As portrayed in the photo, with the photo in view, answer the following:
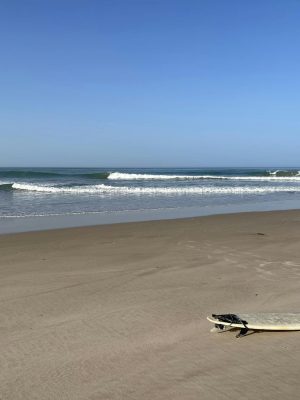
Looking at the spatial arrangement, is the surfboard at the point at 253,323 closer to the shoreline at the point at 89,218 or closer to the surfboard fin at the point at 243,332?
the surfboard fin at the point at 243,332

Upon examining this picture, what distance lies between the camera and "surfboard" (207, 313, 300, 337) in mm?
3928

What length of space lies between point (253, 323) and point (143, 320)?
1.06 meters

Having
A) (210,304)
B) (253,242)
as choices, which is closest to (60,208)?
(253,242)

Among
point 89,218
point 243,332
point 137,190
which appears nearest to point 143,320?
point 243,332

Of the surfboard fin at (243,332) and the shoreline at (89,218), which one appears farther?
the shoreline at (89,218)

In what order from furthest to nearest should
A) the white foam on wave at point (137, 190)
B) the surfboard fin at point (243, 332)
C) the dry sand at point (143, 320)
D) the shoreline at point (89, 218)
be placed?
the white foam on wave at point (137, 190) → the shoreline at point (89, 218) → the surfboard fin at point (243, 332) → the dry sand at point (143, 320)

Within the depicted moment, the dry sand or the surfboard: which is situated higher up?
the surfboard

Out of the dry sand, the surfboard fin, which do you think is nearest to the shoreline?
the dry sand

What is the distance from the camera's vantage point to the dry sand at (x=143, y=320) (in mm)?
3039

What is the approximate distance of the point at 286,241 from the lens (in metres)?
9.20

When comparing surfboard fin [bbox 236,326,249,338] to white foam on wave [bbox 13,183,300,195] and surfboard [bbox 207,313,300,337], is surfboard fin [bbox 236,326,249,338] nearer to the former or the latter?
surfboard [bbox 207,313,300,337]

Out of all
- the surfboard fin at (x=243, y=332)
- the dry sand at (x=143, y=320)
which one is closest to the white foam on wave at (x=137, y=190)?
the dry sand at (x=143, y=320)

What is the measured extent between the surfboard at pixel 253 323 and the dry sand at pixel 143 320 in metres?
0.07

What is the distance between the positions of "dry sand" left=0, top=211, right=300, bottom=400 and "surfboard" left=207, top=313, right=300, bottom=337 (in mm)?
74
